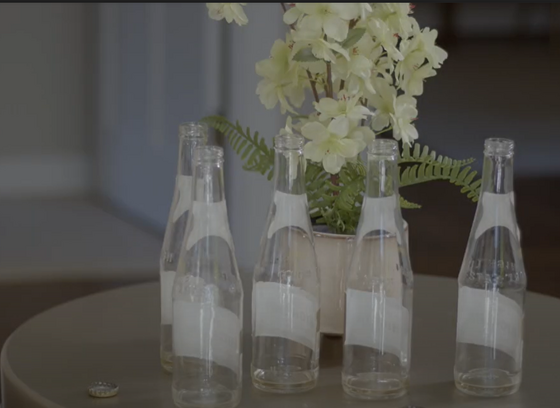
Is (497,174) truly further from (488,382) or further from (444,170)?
(488,382)

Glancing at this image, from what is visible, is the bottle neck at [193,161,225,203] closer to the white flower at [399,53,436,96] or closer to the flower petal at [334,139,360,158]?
the flower petal at [334,139,360,158]

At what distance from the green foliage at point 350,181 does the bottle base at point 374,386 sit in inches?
8.1

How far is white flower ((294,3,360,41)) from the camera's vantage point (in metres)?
1.02

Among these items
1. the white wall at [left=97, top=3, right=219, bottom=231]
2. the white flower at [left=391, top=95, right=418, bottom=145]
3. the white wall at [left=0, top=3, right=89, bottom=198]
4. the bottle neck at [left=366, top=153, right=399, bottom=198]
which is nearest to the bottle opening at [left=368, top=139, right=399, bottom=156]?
the bottle neck at [left=366, top=153, right=399, bottom=198]

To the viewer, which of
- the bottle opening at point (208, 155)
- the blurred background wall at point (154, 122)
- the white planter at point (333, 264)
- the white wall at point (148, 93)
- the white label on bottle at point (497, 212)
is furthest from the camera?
the white wall at point (148, 93)

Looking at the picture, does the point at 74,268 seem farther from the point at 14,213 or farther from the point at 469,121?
the point at 469,121

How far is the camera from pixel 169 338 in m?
1.13

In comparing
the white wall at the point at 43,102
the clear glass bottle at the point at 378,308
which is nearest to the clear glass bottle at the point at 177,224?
the clear glass bottle at the point at 378,308

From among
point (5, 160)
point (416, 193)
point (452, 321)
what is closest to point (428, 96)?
point (416, 193)

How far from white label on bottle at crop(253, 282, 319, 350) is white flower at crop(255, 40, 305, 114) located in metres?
0.22

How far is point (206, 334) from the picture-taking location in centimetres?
100

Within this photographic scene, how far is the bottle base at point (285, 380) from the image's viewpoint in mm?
1058

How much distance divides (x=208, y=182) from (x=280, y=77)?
0.71 ft

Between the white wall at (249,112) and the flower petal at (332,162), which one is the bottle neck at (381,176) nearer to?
the flower petal at (332,162)
